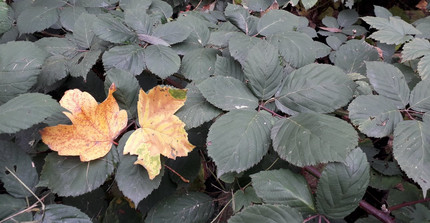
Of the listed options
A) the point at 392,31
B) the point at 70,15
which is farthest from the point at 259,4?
the point at 70,15

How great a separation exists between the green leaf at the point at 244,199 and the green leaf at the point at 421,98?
459 mm

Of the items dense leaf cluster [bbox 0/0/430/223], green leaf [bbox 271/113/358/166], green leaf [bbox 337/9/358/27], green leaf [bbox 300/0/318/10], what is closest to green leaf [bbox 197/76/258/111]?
dense leaf cluster [bbox 0/0/430/223]

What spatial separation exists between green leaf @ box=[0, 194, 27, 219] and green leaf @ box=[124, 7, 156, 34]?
0.56m

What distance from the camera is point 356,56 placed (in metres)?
1.05

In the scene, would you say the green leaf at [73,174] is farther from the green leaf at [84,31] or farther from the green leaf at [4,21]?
the green leaf at [4,21]

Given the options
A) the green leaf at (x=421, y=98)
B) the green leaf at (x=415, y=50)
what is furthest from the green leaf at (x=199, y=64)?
the green leaf at (x=415, y=50)

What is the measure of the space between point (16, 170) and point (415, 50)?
1.26 metres

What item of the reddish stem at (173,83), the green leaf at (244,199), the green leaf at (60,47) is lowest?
the green leaf at (244,199)

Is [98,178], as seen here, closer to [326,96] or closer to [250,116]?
[250,116]

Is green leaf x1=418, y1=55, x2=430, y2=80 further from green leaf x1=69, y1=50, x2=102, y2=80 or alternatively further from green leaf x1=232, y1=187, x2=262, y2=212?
green leaf x1=69, y1=50, x2=102, y2=80

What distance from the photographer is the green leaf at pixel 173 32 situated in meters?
0.97

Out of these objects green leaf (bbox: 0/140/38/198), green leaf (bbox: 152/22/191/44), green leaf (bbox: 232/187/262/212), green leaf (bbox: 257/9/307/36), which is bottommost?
green leaf (bbox: 232/187/262/212)

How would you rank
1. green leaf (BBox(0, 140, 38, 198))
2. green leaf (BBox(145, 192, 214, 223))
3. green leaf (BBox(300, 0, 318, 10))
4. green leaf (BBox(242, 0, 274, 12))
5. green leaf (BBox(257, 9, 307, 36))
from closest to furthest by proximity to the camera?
green leaf (BBox(0, 140, 38, 198)), green leaf (BBox(145, 192, 214, 223)), green leaf (BBox(257, 9, 307, 36)), green leaf (BBox(242, 0, 274, 12)), green leaf (BBox(300, 0, 318, 10))

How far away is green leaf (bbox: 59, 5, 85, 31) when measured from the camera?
3.69ft
